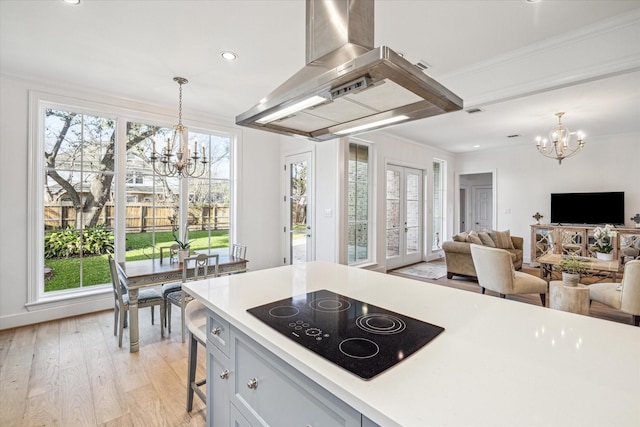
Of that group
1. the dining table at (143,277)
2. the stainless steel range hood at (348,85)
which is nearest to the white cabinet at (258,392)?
the stainless steel range hood at (348,85)

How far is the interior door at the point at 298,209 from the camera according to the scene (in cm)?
484

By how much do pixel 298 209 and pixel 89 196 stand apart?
285cm

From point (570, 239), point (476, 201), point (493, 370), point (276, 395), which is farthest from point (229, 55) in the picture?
point (476, 201)

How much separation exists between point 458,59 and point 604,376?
287cm

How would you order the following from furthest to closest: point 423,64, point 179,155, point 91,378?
1. point 179,155
2. point 423,64
3. point 91,378

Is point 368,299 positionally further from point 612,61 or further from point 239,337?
point 612,61

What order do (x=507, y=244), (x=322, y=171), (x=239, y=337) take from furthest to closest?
(x=507, y=244)
(x=322, y=171)
(x=239, y=337)

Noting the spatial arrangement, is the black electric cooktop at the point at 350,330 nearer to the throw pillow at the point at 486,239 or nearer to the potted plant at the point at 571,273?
the potted plant at the point at 571,273

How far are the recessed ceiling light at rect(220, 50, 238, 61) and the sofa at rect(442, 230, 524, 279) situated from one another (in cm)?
429

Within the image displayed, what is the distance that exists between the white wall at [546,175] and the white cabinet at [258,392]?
7350 mm

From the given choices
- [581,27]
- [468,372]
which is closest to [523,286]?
[581,27]

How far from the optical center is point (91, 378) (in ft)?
7.51

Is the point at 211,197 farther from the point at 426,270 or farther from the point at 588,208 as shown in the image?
the point at 588,208

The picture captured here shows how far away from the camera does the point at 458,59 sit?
285 cm
